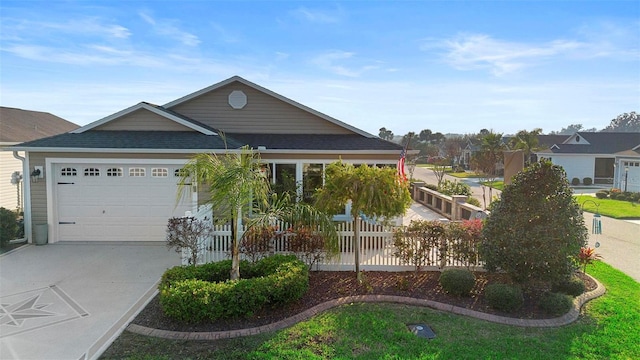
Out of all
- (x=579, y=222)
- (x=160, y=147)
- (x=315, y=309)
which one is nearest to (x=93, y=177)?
(x=160, y=147)

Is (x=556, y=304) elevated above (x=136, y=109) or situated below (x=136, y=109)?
below

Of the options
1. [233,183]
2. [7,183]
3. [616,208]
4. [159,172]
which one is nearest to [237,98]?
[159,172]

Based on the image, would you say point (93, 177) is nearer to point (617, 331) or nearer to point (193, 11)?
point (193, 11)

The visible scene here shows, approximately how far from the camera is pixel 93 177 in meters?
11.0

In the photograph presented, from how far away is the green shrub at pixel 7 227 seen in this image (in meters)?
10.3

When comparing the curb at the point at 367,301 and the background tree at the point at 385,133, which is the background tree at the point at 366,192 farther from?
the background tree at the point at 385,133

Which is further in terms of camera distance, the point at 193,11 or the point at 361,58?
the point at 361,58

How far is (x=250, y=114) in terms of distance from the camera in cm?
1418

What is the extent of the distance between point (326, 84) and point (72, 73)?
9.51 meters

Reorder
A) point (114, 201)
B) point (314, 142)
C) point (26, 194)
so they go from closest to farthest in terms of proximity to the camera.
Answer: point (26, 194) → point (114, 201) → point (314, 142)

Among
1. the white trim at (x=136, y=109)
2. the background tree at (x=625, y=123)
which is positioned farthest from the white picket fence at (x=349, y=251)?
the background tree at (x=625, y=123)

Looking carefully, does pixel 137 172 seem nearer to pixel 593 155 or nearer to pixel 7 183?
pixel 7 183

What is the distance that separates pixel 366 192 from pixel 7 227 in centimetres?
967

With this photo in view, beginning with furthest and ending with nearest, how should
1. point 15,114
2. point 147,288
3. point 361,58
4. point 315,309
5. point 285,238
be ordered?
1. point 15,114
2. point 361,58
3. point 285,238
4. point 147,288
5. point 315,309
